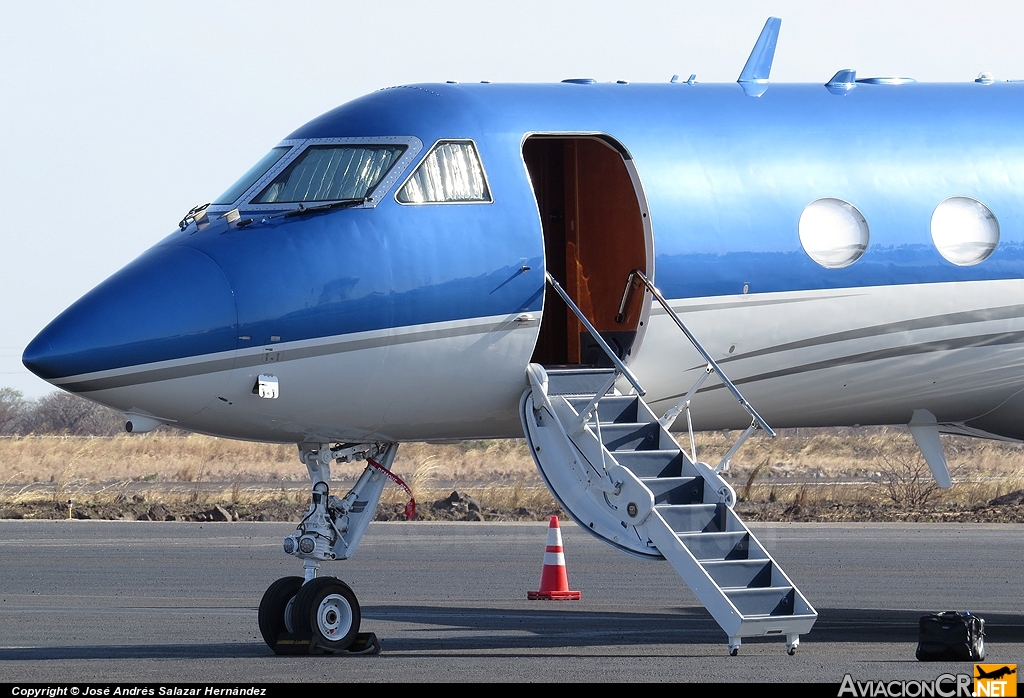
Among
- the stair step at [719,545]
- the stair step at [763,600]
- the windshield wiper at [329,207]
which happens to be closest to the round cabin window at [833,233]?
the stair step at [719,545]

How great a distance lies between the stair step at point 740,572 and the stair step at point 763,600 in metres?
0.15

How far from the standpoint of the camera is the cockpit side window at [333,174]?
39.5ft

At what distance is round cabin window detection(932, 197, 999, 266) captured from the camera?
1345 cm

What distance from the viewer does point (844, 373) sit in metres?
13.3

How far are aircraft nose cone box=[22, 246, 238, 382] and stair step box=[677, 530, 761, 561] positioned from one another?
148 inches

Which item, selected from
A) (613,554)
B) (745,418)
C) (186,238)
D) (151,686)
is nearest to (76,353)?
(186,238)

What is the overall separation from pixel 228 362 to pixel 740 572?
13.6 feet

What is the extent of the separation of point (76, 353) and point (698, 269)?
195 inches

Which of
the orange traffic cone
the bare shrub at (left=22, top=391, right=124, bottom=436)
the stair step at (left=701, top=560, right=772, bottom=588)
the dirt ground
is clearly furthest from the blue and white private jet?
the bare shrub at (left=22, top=391, right=124, bottom=436)

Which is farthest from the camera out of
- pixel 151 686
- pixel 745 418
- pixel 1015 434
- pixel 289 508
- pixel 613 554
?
pixel 289 508

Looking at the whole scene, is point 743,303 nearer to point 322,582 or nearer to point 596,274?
point 596,274

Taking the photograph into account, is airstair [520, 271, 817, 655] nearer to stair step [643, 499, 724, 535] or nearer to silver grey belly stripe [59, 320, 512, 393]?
stair step [643, 499, 724, 535]

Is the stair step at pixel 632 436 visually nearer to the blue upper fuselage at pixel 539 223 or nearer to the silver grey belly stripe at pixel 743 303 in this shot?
the silver grey belly stripe at pixel 743 303

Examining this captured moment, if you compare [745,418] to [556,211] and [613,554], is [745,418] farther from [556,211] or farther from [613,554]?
[613,554]
